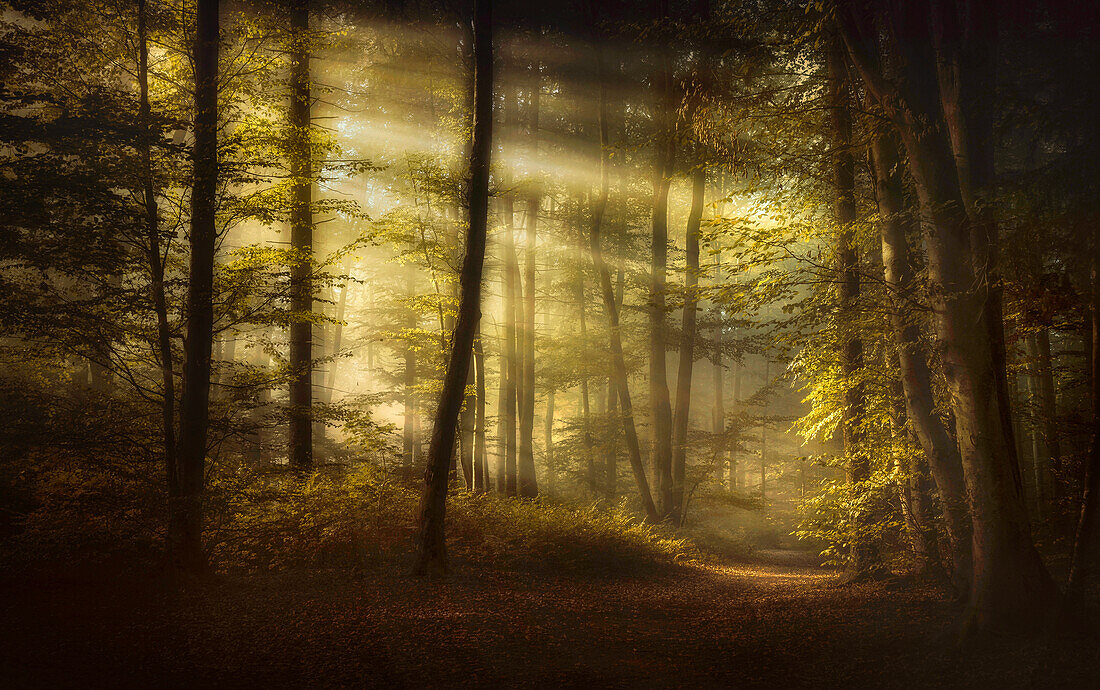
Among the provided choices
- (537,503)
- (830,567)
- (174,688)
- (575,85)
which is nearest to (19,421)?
(174,688)

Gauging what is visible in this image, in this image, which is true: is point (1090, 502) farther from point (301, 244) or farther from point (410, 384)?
point (410, 384)

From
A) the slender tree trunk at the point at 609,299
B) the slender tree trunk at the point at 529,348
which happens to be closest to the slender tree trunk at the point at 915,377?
the slender tree trunk at the point at 609,299

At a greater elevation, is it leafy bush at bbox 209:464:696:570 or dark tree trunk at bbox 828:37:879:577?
dark tree trunk at bbox 828:37:879:577

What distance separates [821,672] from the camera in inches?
238

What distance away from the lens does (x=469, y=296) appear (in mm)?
9719

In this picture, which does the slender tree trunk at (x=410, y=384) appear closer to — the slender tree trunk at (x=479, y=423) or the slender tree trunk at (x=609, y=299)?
the slender tree trunk at (x=479, y=423)

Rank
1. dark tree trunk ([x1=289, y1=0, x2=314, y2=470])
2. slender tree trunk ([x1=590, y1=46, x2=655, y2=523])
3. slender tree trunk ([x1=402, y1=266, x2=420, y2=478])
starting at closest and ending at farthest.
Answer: dark tree trunk ([x1=289, y1=0, x2=314, y2=470])
slender tree trunk ([x1=590, y1=46, x2=655, y2=523])
slender tree trunk ([x1=402, y1=266, x2=420, y2=478])

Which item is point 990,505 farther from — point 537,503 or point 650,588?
point 537,503

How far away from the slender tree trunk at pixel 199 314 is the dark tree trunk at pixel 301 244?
119 centimetres

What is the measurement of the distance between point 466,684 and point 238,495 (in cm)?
497

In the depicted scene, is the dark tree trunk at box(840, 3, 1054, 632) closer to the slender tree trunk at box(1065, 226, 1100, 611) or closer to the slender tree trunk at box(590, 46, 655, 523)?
the slender tree trunk at box(1065, 226, 1100, 611)

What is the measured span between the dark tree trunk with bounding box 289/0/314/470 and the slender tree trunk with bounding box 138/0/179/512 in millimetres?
1722

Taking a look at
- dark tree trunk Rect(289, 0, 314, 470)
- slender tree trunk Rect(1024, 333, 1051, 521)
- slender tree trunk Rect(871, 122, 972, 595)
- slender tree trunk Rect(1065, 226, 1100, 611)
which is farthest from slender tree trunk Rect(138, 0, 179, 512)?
slender tree trunk Rect(1024, 333, 1051, 521)

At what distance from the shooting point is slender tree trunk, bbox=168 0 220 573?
27.2 ft
